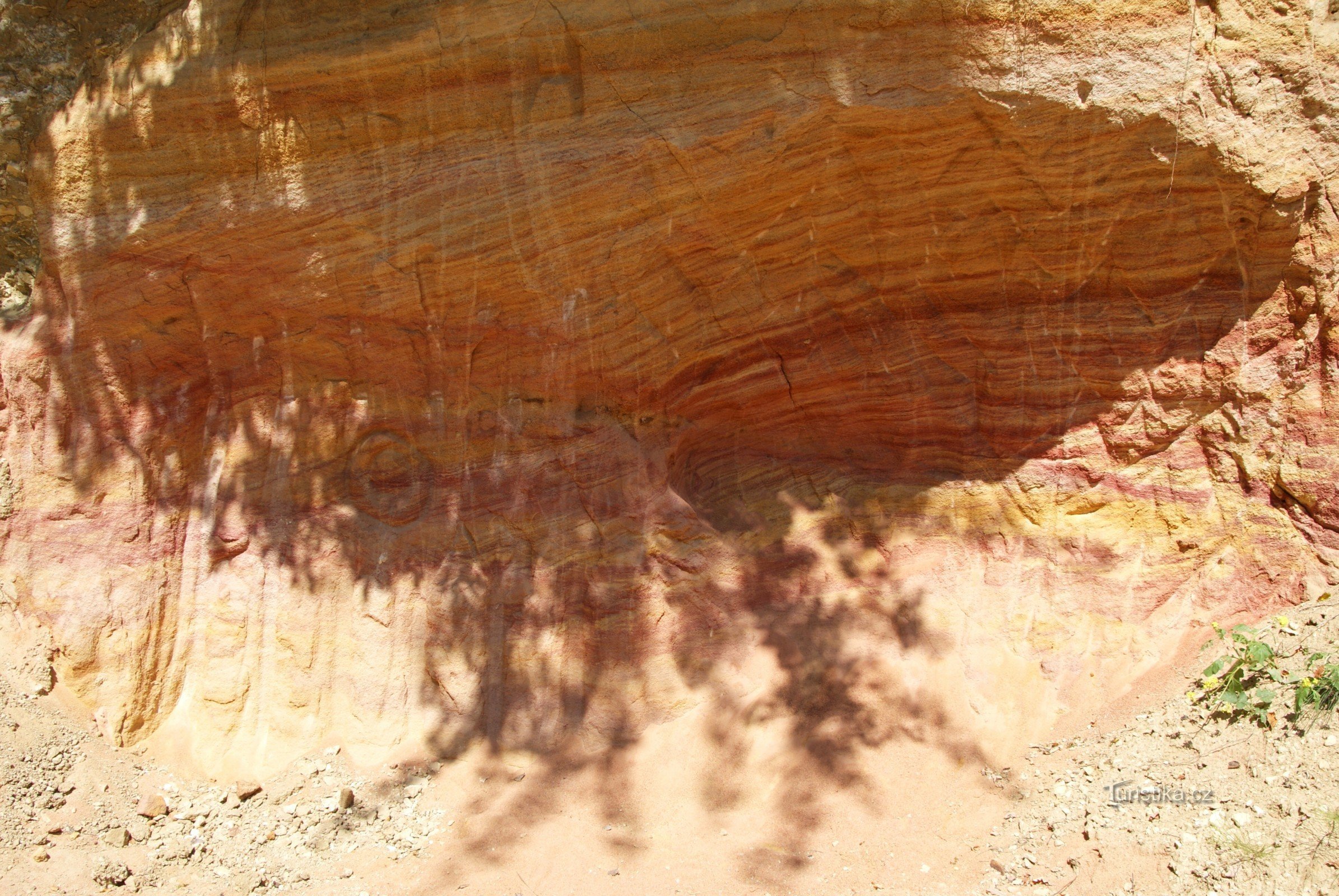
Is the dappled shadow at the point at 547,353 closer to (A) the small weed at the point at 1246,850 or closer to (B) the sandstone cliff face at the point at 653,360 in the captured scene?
(B) the sandstone cliff face at the point at 653,360

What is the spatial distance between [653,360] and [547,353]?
543 mm

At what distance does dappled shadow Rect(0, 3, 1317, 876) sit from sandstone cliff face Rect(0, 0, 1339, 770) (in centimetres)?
2

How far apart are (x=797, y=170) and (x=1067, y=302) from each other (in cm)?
154

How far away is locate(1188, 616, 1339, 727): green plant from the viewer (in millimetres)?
3873

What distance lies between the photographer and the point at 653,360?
4.91 meters

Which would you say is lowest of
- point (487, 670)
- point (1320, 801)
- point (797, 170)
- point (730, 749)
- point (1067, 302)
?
point (1320, 801)

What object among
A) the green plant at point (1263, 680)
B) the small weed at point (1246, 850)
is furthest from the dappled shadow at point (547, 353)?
the small weed at point (1246, 850)

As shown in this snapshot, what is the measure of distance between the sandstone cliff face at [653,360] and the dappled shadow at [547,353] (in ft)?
0.06

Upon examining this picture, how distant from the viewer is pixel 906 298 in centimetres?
495

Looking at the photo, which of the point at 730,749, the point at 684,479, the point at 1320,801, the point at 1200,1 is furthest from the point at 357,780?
the point at 1200,1

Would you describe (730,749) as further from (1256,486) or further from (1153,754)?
(1256,486)

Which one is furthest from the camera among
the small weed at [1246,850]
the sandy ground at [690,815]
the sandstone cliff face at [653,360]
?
the sandstone cliff face at [653,360]

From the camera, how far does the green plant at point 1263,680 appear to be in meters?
3.87

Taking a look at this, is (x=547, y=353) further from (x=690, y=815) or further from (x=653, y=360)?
(x=690, y=815)
